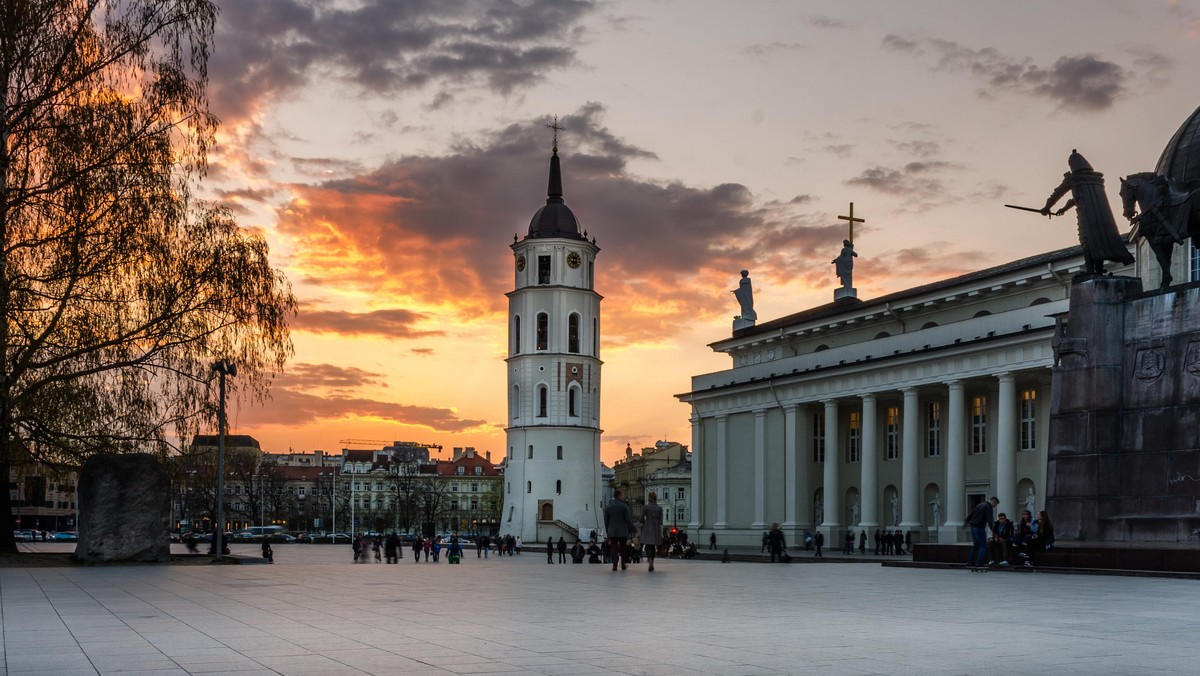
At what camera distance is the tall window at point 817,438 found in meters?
66.7

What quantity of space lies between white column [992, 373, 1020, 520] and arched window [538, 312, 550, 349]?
198 ft

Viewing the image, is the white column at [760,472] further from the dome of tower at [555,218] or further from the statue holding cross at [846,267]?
the dome of tower at [555,218]

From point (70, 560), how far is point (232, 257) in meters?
8.08

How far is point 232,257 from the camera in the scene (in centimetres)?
3019

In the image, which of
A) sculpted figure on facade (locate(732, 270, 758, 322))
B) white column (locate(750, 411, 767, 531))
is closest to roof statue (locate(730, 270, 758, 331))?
sculpted figure on facade (locate(732, 270, 758, 322))

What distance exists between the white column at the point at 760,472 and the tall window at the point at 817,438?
291cm

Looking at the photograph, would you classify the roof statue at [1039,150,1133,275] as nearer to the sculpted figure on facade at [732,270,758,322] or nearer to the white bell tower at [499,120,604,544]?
the sculpted figure on facade at [732,270,758,322]

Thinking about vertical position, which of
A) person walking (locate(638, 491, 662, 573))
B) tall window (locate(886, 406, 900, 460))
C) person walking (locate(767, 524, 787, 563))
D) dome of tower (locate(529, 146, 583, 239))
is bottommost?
person walking (locate(767, 524, 787, 563))

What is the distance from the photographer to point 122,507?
2812 cm

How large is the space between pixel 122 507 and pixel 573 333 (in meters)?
79.6

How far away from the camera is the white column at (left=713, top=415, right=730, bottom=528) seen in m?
71.5

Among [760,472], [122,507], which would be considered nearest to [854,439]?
[760,472]

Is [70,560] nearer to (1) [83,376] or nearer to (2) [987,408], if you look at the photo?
(1) [83,376]

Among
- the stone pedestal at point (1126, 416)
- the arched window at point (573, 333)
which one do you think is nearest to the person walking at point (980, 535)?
the stone pedestal at point (1126, 416)
